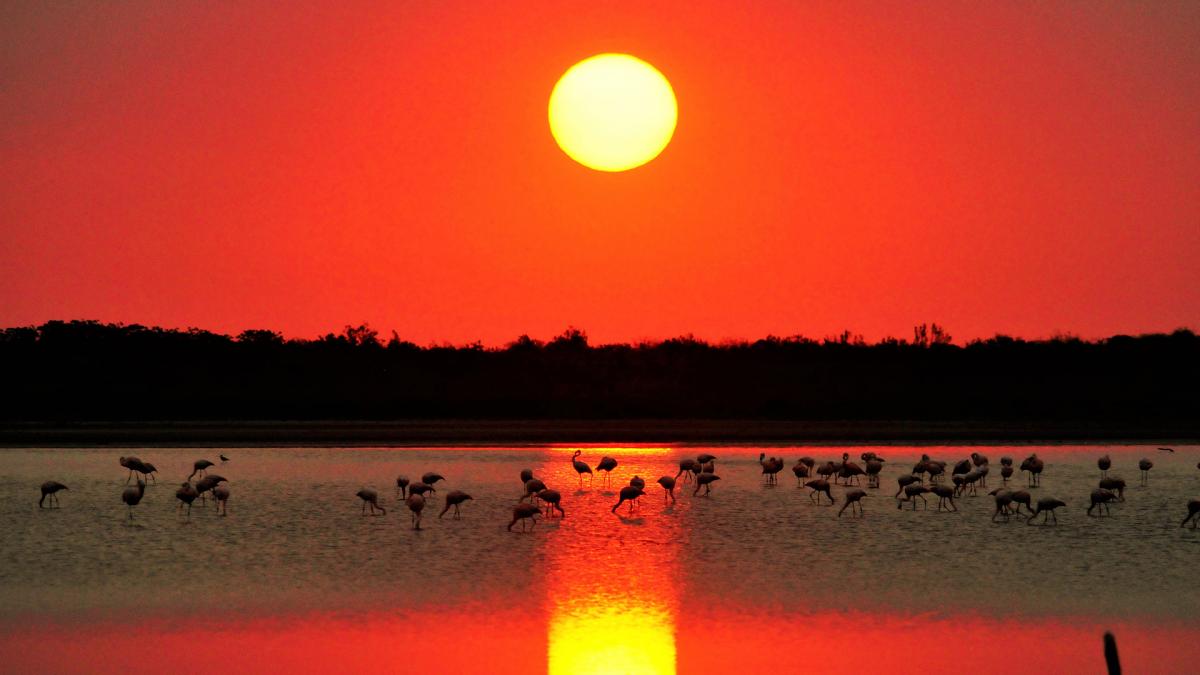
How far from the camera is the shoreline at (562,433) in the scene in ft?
199

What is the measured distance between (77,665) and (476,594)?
6471mm

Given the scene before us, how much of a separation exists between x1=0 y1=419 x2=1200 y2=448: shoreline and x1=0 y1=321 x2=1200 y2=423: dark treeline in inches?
204

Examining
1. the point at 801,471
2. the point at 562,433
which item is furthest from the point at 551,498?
the point at 562,433

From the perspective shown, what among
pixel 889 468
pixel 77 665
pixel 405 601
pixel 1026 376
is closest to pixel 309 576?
pixel 405 601

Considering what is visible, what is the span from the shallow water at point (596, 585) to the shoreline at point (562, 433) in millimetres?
22952

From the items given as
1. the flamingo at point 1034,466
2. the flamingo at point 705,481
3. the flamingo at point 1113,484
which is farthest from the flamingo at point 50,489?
the flamingo at point 1034,466

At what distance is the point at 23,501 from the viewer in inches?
1352

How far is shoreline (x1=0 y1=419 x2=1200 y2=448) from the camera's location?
199 ft

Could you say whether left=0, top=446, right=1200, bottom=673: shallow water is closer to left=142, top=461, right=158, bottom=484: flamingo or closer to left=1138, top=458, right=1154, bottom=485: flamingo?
left=142, top=461, right=158, bottom=484: flamingo

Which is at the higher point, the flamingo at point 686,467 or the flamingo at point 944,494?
the flamingo at point 686,467

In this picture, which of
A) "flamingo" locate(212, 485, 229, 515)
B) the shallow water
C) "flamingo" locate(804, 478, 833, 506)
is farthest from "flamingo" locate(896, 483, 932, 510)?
"flamingo" locate(212, 485, 229, 515)

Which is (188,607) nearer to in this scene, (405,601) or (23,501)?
(405,601)

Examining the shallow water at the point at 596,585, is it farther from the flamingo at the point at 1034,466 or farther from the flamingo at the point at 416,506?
the flamingo at the point at 1034,466

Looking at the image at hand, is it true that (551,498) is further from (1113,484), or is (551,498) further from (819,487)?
(1113,484)
